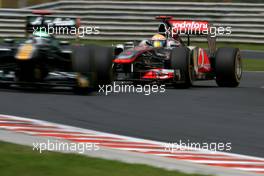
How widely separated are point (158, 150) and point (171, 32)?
7.53 meters

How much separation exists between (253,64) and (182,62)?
25.4ft

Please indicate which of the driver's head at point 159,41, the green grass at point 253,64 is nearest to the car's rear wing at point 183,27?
the driver's head at point 159,41

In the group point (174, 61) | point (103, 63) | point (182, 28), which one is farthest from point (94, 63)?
point (182, 28)

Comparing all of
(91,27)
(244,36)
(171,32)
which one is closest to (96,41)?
(91,27)

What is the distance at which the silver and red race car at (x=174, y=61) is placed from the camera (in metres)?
13.9

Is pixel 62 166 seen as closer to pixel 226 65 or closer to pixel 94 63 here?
pixel 94 63

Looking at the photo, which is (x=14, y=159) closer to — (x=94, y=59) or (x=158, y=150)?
(x=158, y=150)

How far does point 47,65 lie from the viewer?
1214 centimetres

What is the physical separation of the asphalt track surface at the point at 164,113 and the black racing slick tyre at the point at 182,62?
1.20ft

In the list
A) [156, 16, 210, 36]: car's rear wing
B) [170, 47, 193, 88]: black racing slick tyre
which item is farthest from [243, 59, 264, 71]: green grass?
[170, 47, 193, 88]: black racing slick tyre

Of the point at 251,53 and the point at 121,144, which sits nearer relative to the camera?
the point at 121,144

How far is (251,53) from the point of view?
22.9 m

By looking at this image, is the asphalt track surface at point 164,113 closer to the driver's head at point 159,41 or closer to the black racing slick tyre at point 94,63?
the black racing slick tyre at point 94,63

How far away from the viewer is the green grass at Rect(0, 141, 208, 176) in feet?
19.9
